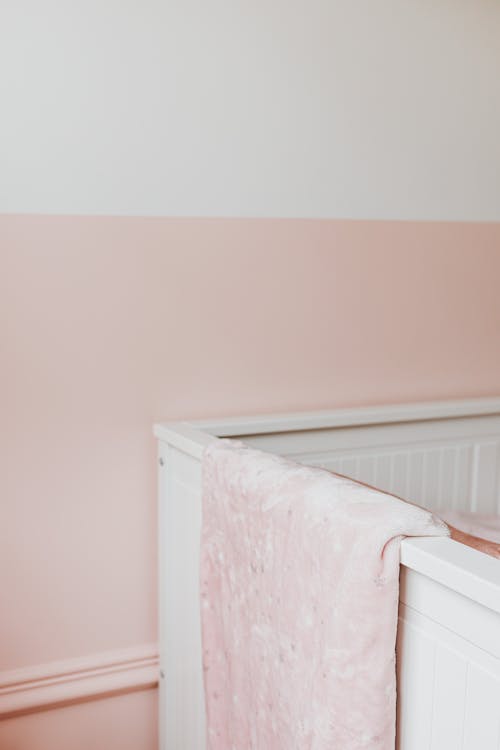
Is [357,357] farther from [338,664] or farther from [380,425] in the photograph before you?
[338,664]

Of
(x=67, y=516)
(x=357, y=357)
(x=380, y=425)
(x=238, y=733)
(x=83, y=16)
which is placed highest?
(x=83, y=16)

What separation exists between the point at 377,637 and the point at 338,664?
7cm

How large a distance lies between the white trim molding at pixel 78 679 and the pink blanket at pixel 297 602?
38 cm

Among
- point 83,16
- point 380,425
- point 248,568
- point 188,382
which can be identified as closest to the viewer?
point 248,568

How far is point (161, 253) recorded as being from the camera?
1769mm

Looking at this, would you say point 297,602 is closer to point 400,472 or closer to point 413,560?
point 413,560

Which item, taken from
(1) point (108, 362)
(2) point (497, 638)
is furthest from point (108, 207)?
(2) point (497, 638)

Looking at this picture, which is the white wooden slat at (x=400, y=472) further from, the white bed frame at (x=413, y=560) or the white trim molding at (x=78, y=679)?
the white trim molding at (x=78, y=679)

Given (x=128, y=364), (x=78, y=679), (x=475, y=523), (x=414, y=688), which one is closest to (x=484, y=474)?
(x=475, y=523)

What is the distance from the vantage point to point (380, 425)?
196cm

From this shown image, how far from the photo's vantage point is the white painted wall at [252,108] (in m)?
1.64

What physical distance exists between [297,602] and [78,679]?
75cm

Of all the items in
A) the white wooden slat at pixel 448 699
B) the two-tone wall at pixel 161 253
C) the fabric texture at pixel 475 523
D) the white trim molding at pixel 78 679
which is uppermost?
the two-tone wall at pixel 161 253

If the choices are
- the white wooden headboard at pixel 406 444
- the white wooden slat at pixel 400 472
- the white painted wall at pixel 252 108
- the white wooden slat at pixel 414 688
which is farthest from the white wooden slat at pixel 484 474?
the white wooden slat at pixel 414 688
